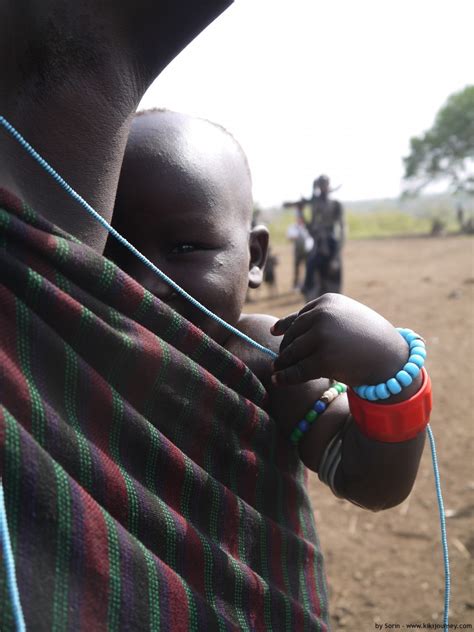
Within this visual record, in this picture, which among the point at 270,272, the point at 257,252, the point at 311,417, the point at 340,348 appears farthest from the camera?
the point at 270,272

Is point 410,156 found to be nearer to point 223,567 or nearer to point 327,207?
point 327,207

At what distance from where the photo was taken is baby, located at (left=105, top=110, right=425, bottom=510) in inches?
39.6

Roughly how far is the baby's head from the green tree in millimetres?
36501

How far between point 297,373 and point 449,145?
125 feet

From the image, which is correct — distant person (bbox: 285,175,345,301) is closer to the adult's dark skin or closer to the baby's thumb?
the baby's thumb

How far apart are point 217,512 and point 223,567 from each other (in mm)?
75

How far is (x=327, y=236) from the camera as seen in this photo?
8.59m

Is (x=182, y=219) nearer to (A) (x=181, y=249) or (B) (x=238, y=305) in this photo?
(A) (x=181, y=249)

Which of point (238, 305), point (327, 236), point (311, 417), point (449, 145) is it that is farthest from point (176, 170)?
point (449, 145)

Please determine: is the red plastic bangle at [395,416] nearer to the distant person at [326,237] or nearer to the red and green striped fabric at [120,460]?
the red and green striped fabric at [120,460]

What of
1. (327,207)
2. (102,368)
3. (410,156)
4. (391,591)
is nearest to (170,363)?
(102,368)

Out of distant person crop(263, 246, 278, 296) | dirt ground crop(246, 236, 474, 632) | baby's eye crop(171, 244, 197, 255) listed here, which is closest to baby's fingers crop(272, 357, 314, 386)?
baby's eye crop(171, 244, 197, 255)

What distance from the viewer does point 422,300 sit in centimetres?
1023

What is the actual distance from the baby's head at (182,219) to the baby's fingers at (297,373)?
171mm
